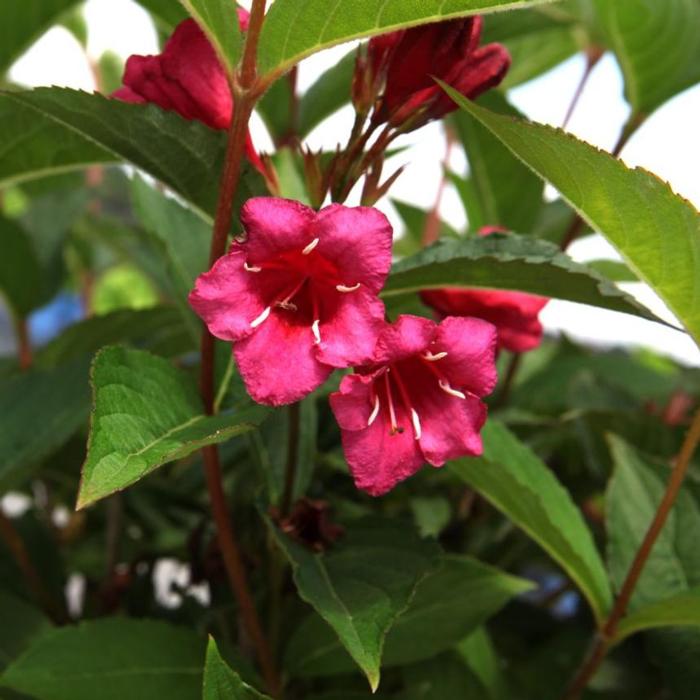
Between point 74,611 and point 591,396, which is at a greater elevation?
point 591,396

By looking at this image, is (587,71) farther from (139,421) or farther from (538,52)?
(139,421)

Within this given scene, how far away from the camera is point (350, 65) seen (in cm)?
78

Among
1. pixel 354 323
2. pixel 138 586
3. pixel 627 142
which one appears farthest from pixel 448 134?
pixel 354 323

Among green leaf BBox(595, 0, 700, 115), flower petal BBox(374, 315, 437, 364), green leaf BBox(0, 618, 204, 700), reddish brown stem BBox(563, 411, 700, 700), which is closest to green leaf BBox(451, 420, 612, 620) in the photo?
reddish brown stem BBox(563, 411, 700, 700)

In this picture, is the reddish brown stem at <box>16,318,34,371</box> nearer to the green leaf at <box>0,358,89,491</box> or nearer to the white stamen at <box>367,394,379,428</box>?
the green leaf at <box>0,358,89,491</box>

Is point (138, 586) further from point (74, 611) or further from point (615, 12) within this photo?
point (615, 12)

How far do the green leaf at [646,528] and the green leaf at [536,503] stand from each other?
0.02m

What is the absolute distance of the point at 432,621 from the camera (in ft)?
2.11

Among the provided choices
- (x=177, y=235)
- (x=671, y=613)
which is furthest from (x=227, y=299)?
(x=671, y=613)

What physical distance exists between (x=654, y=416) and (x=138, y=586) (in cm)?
51

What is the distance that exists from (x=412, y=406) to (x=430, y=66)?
19 cm

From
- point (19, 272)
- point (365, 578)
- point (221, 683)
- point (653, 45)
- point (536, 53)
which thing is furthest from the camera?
point (536, 53)

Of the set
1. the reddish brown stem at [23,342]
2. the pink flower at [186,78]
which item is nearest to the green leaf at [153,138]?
the pink flower at [186,78]

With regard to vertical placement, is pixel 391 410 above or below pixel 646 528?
above
